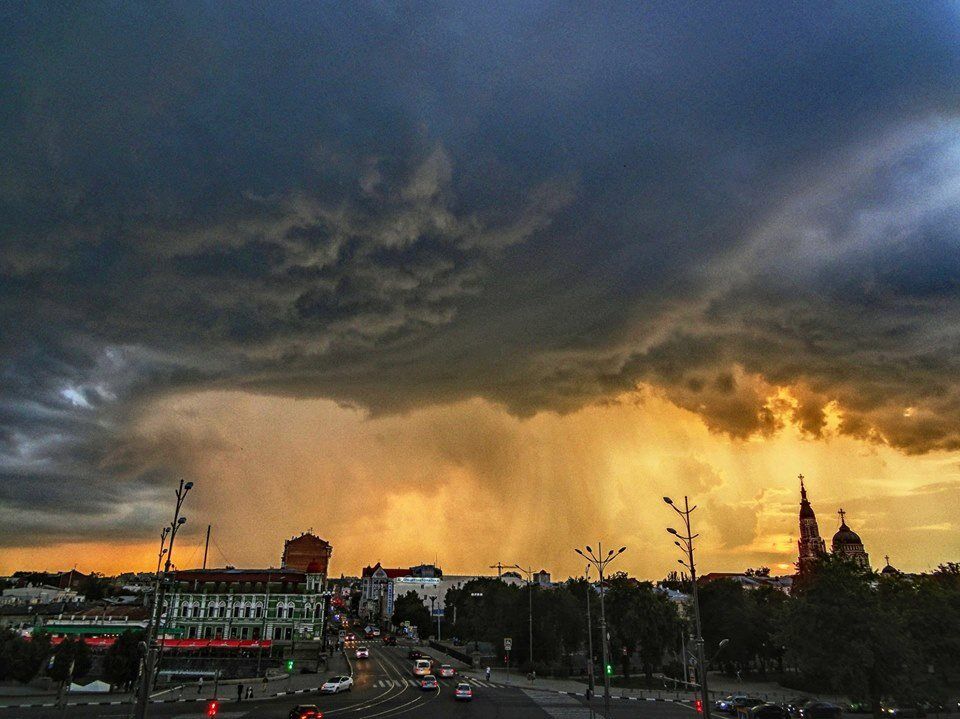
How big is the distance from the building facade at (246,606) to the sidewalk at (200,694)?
21.2m

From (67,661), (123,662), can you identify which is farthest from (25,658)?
(123,662)

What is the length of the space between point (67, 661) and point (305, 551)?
266ft

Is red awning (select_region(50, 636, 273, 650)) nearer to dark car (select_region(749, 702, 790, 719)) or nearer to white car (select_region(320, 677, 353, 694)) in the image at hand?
white car (select_region(320, 677, 353, 694))

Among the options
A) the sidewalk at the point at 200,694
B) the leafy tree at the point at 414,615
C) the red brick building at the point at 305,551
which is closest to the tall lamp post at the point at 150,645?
the sidewalk at the point at 200,694

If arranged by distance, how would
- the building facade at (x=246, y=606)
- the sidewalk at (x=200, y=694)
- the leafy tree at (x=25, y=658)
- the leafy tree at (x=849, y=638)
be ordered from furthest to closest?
the building facade at (x=246, y=606) → the leafy tree at (x=25, y=658) → the sidewalk at (x=200, y=694) → the leafy tree at (x=849, y=638)

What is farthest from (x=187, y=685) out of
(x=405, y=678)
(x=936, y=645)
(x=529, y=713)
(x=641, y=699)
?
(x=936, y=645)

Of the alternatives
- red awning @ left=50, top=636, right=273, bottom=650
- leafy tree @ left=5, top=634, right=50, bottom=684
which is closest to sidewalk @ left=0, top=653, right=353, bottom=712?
leafy tree @ left=5, top=634, right=50, bottom=684

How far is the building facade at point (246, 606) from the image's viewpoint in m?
91.2

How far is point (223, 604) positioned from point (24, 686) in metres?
31.7

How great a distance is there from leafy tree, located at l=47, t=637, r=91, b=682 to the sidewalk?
389 cm

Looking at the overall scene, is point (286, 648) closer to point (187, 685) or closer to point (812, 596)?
point (187, 685)

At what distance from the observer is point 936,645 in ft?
170

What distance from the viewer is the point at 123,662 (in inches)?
2306

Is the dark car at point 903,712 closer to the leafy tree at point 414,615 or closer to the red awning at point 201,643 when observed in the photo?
the red awning at point 201,643
